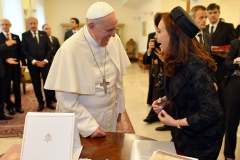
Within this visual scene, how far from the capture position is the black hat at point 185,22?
1185 mm

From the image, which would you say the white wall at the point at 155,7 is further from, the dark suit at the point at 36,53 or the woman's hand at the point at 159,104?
the woman's hand at the point at 159,104

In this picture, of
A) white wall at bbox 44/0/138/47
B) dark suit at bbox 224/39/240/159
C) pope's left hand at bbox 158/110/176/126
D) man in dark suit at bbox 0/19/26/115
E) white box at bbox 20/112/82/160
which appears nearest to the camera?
white box at bbox 20/112/82/160

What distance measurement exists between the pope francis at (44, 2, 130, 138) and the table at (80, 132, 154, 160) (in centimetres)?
7

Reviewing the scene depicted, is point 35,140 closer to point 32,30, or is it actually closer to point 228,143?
point 228,143

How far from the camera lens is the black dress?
1.20 metres

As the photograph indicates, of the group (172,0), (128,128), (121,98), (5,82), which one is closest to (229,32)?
(128,128)

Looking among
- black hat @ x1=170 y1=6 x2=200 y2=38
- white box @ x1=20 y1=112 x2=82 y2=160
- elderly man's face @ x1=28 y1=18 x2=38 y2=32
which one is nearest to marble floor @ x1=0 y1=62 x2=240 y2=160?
black hat @ x1=170 y1=6 x2=200 y2=38

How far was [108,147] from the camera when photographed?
1308 mm

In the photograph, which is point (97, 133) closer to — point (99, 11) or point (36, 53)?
point (99, 11)

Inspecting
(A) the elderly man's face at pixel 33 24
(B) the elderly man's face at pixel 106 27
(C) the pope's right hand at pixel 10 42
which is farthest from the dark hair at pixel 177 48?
(A) the elderly man's face at pixel 33 24

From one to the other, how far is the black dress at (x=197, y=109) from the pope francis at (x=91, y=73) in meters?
0.52

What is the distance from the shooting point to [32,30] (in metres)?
4.48

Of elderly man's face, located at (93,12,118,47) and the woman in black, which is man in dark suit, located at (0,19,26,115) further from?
the woman in black

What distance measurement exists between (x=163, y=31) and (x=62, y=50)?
72cm
